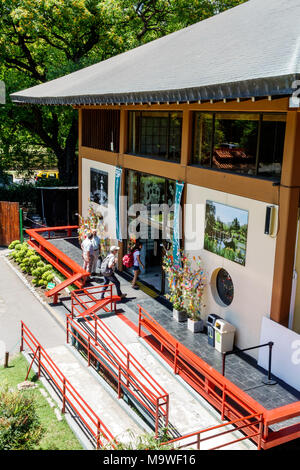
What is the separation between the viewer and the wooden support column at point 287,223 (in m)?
8.87

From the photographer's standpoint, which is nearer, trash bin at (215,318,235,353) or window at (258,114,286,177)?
window at (258,114,286,177)

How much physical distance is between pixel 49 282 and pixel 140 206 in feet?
15.1

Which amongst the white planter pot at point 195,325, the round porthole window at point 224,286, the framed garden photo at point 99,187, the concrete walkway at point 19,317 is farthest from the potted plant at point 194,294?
the framed garden photo at point 99,187

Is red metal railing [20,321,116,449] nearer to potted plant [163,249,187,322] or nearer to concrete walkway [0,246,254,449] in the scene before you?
concrete walkway [0,246,254,449]

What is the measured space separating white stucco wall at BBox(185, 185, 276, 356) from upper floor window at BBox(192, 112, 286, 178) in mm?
712

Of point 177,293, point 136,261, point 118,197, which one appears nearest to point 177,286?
point 177,293

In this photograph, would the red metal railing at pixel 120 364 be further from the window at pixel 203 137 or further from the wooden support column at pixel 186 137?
the window at pixel 203 137

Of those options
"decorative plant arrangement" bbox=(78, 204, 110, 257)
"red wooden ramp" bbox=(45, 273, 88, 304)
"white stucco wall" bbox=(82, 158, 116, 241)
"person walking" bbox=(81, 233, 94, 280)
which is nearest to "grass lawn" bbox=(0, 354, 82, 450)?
"red wooden ramp" bbox=(45, 273, 88, 304)

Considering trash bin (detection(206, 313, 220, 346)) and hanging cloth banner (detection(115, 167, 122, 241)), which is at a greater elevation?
hanging cloth banner (detection(115, 167, 122, 241))

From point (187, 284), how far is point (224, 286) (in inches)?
38.6

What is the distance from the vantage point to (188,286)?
11.7 metres

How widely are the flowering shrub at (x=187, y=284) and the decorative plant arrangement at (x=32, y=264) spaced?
6.05 m

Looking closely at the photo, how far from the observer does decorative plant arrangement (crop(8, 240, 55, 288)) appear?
55.8 ft
